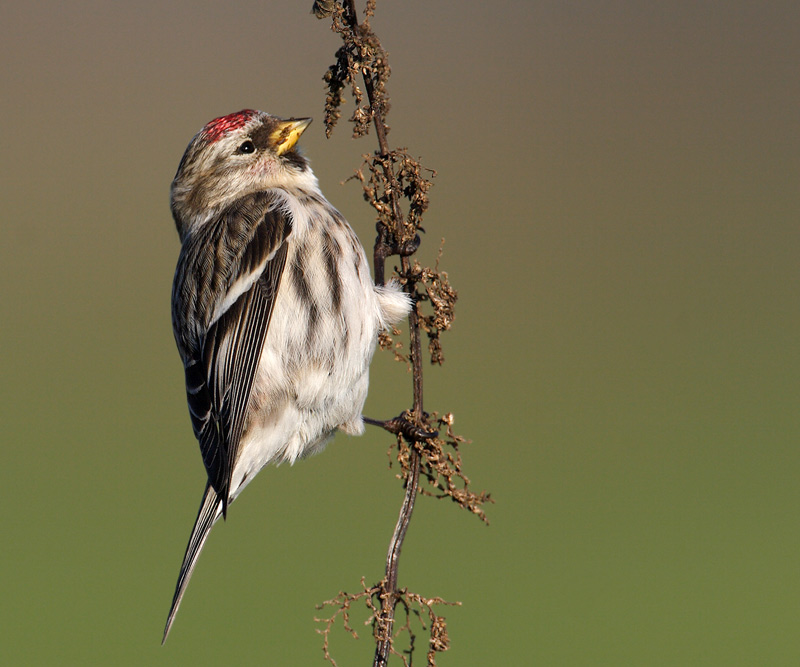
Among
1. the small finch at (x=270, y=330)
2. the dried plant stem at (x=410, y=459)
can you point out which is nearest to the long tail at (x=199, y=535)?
the small finch at (x=270, y=330)

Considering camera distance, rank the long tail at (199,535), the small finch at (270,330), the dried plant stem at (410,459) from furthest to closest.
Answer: the small finch at (270,330), the long tail at (199,535), the dried plant stem at (410,459)

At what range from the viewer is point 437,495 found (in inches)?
115

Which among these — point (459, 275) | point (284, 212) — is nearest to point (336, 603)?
point (284, 212)

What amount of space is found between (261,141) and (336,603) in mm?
1895

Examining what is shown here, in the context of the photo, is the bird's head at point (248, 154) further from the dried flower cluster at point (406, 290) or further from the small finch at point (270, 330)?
the dried flower cluster at point (406, 290)

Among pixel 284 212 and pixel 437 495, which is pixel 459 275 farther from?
pixel 437 495

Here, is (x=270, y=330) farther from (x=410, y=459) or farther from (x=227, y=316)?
(x=410, y=459)

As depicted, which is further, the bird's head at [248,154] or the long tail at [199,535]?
the bird's head at [248,154]

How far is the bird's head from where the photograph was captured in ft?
12.2

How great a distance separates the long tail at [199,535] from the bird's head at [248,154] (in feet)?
3.88

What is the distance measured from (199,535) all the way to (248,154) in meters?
1.48

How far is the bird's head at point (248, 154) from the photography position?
12.2ft

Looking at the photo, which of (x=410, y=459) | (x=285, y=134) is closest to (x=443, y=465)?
(x=410, y=459)

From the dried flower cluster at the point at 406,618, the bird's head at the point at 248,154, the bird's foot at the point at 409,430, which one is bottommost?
the dried flower cluster at the point at 406,618
